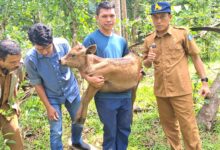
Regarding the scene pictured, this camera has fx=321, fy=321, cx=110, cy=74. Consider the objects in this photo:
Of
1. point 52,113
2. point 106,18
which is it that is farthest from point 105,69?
point 52,113

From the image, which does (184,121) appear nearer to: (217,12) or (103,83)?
(103,83)

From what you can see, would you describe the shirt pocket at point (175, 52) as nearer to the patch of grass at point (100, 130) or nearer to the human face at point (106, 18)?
the human face at point (106, 18)

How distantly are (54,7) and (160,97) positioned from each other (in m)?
2.93

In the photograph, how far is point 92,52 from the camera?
3.27 m

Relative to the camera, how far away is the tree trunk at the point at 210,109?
483 cm

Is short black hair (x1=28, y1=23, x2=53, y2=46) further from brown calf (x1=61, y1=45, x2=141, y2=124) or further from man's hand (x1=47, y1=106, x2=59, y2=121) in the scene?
man's hand (x1=47, y1=106, x2=59, y2=121)

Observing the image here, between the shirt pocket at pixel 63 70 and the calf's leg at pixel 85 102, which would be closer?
the calf's leg at pixel 85 102

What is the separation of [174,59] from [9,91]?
179 centimetres

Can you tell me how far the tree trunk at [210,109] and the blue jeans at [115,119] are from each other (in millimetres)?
1702

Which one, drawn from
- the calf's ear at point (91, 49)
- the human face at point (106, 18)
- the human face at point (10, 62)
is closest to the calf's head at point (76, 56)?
the calf's ear at point (91, 49)

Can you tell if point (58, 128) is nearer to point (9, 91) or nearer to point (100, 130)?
point (9, 91)

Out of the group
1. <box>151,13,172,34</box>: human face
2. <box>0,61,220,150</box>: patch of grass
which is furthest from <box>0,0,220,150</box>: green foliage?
<box>151,13,172,34</box>: human face

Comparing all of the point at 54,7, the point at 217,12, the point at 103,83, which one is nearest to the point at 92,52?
the point at 103,83

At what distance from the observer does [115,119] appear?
350 cm
